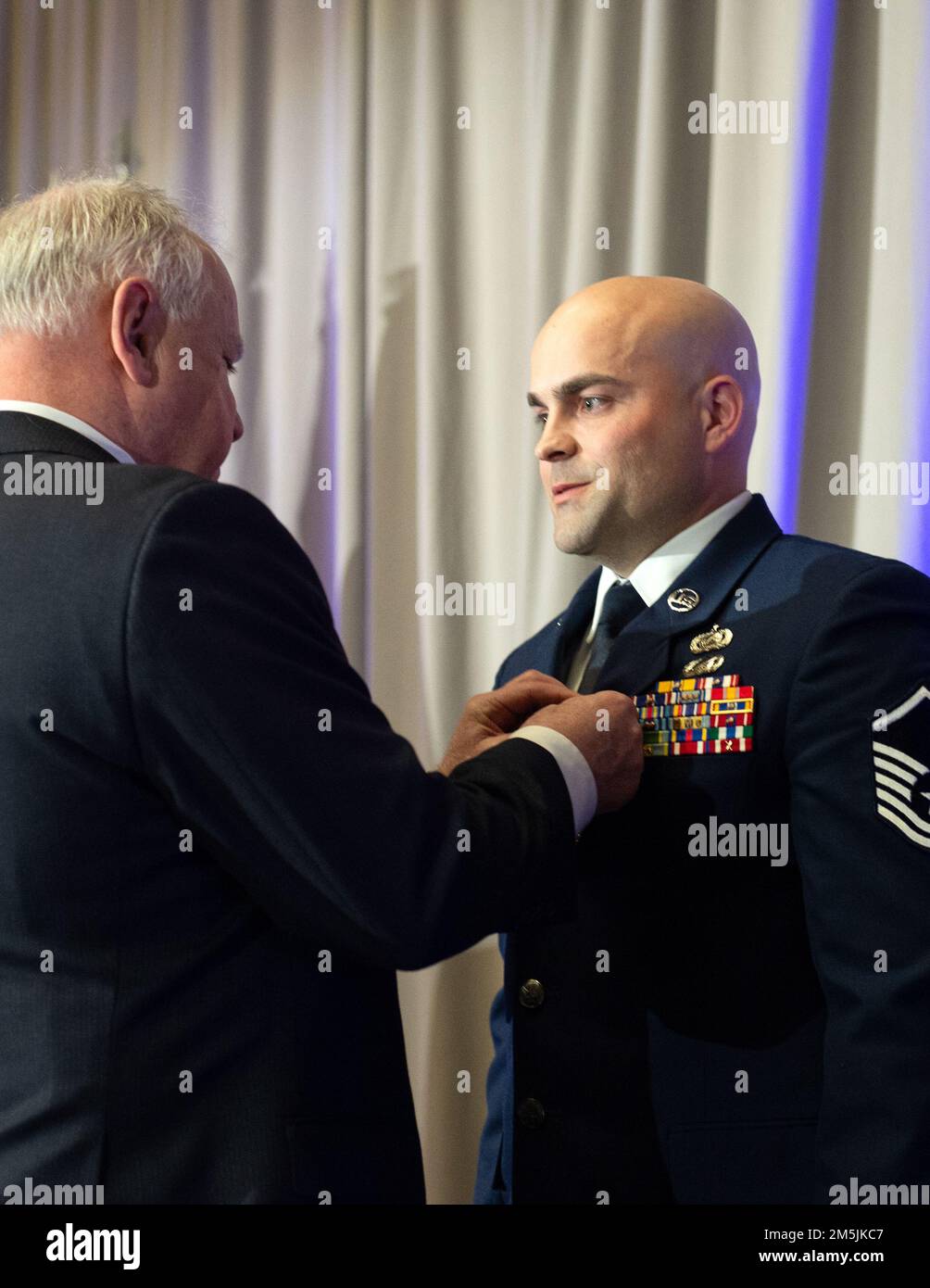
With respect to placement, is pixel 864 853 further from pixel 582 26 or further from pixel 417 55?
pixel 417 55

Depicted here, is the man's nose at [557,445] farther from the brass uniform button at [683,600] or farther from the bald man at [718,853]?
the brass uniform button at [683,600]

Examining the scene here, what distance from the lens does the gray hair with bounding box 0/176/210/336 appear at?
52.0 inches

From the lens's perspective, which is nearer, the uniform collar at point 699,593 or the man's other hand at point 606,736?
the man's other hand at point 606,736

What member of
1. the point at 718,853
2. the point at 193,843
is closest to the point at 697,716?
the point at 718,853

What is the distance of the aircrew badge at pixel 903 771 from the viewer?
1410mm

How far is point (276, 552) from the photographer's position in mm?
1230

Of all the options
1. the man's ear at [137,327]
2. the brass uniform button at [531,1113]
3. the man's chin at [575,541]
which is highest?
the man's ear at [137,327]

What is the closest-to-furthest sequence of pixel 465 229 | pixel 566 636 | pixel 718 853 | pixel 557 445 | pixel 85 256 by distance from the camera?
1. pixel 85 256
2. pixel 718 853
3. pixel 557 445
4. pixel 566 636
5. pixel 465 229

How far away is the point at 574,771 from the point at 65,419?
589 millimetres

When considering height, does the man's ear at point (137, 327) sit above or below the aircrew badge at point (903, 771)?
above

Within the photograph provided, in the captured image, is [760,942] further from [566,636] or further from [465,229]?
[465,229]

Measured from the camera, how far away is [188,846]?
1233mm

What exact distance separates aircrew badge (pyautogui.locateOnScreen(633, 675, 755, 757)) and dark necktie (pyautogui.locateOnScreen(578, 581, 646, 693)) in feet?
0.40

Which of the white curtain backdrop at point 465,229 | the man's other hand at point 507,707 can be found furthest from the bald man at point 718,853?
the white curtain backdrop at point 465,229
